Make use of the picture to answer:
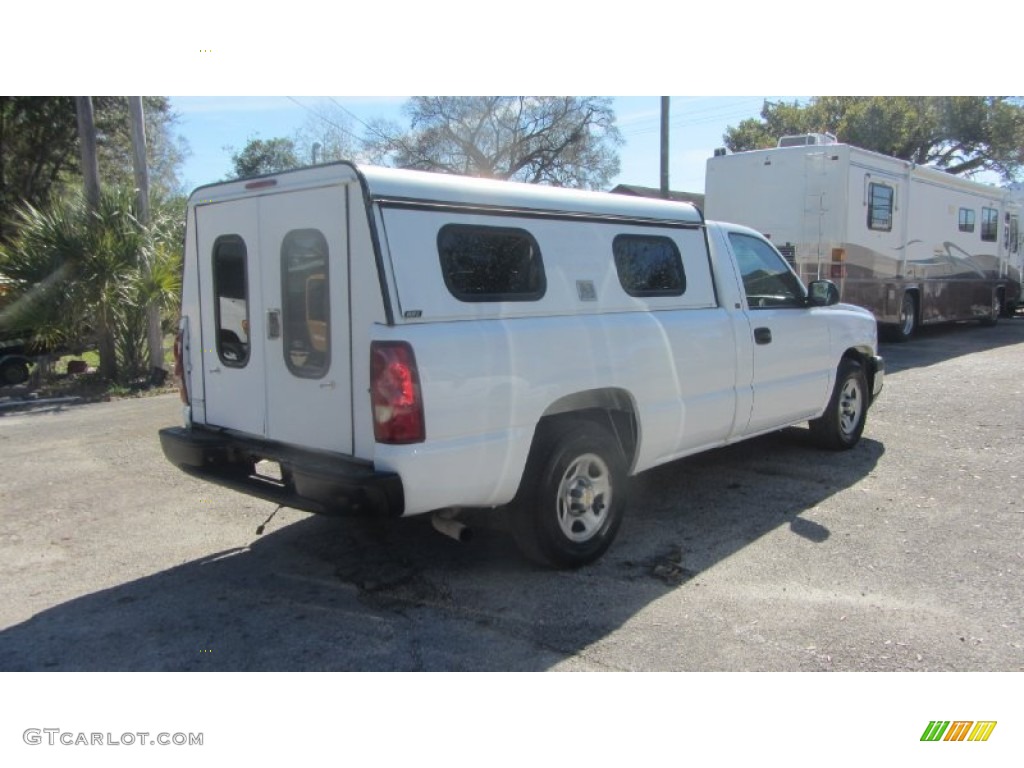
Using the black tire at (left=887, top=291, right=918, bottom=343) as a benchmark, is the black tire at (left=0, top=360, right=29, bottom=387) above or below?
below

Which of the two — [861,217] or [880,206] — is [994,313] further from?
[861,217]

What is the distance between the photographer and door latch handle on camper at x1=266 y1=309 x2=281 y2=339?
423cm

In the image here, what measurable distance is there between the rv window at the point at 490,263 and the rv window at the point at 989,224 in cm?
1748

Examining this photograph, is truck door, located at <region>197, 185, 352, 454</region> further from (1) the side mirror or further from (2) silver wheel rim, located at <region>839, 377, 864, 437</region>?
(2) silver wheel rim, located at <region>839, 377, 864, 437</region>

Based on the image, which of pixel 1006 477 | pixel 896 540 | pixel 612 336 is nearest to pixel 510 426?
pixel 612 336

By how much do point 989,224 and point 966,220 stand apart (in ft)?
5.63

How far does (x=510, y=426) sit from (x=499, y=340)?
44 centimetres

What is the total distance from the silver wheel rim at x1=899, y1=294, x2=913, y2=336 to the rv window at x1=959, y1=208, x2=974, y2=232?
288cm

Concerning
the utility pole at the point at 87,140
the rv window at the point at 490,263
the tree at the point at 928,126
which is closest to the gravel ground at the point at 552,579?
the rv window at the point at 490,263

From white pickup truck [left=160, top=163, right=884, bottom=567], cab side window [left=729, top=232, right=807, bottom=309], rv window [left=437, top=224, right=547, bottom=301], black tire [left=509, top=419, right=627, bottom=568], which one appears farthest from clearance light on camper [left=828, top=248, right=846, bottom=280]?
rv window [left=437, top=224, right=547, bottom=301]

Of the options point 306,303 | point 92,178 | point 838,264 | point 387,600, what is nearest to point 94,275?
point 92,178

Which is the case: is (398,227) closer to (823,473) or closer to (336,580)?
(336,580)

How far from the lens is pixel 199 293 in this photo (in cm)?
476
